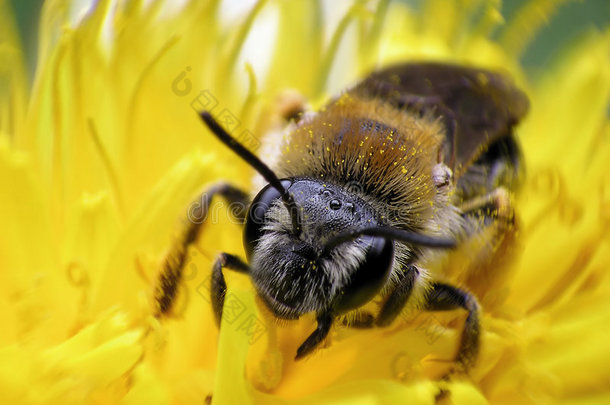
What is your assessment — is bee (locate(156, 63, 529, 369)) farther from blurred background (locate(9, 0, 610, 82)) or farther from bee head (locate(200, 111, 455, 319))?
blurred background (locate(9, 0, 610, 82))

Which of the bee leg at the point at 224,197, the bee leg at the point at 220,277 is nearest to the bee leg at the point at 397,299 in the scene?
the bee leg at the point at 220,277

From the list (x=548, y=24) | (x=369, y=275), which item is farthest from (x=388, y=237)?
(x=548, y=24)

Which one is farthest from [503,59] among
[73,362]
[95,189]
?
[73,362]

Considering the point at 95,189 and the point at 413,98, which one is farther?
the point at 95,189

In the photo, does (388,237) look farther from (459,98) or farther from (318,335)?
(459,98)

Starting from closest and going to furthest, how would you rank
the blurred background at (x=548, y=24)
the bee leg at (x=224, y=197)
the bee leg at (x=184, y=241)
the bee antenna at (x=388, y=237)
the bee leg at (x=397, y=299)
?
the bee antenna at (x=388, y=237), the bee leg at (x=397, y=299), the bee leg at (x=184, y=241), the bee leg at (x=224, y=197), the blurred background at (x=548, y=24)

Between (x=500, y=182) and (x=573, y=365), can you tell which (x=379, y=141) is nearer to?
Answer: (x=500, y=182)

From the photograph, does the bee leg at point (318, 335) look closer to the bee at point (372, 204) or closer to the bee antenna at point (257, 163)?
the bee at point (372, 204)
